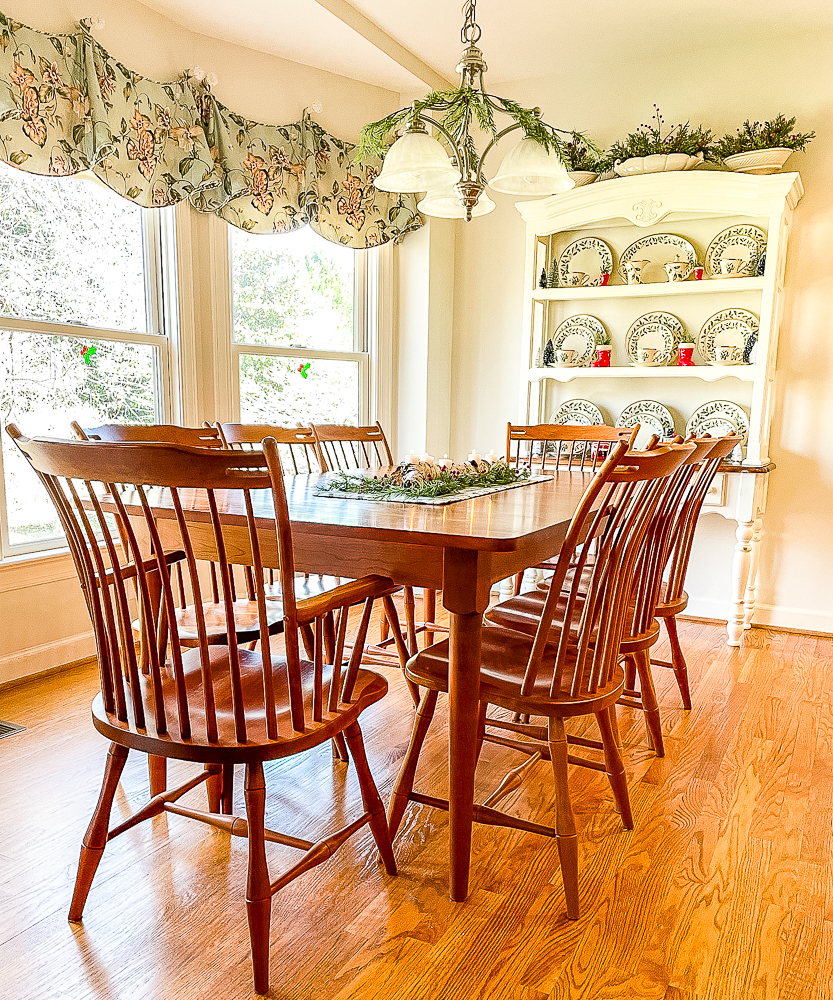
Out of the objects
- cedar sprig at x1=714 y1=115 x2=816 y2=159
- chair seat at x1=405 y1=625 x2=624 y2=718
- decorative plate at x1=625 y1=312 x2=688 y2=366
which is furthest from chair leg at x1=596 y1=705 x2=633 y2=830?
cedar sprig at x1=714 y1=115 x2=816 y2=159

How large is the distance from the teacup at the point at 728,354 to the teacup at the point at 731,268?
0.33 metres

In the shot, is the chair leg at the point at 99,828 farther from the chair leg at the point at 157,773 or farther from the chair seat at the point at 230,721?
the chair leg at the point at 157,773

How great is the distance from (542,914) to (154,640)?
3.21ft

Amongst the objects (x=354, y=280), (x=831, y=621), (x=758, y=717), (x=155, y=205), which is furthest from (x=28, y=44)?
(x=831, y=621)

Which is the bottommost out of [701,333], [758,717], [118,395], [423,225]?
[758,717]

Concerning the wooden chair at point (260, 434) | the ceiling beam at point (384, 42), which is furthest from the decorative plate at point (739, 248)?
the wooden chair at point (260, 434)

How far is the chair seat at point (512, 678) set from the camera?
5.03ft

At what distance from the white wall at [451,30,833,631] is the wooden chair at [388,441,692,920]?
2287mm

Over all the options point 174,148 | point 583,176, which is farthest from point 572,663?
point 583,176

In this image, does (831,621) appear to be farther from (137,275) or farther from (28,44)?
(28,44)

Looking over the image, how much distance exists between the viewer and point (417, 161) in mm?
2117

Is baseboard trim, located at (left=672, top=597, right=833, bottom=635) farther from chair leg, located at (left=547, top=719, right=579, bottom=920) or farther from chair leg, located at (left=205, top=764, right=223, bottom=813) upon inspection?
chair leg, located at (left=205, top=764, right=223, bottom=813)

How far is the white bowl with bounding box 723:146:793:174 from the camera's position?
3242mm

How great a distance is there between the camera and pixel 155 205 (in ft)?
9.91
